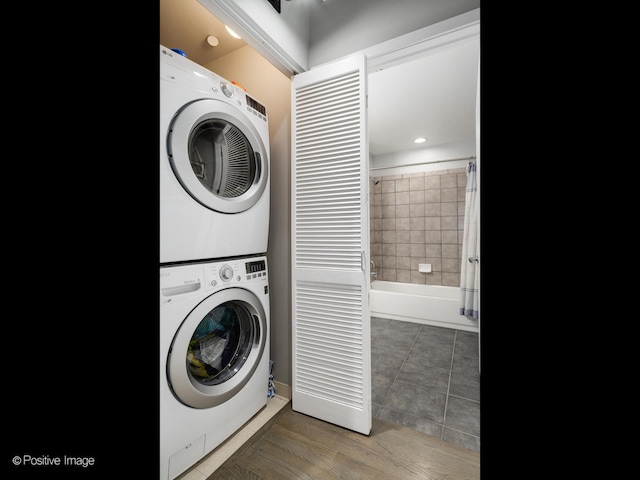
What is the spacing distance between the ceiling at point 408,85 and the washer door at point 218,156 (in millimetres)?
595

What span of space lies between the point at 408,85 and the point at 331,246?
1.53m

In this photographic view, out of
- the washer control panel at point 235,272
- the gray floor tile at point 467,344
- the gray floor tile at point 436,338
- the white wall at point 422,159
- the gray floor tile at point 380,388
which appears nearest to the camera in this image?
the washer control panel at point 235,272

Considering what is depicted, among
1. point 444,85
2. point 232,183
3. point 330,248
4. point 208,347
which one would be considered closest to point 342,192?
point 330,248

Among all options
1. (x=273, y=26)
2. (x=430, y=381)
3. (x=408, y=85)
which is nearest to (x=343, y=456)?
(x=430, y=381)

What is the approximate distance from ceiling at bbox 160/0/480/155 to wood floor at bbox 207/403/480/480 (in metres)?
1.64

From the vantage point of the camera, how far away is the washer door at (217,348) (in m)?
1.07

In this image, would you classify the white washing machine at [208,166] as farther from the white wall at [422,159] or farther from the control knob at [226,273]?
the white wall at [422,159]

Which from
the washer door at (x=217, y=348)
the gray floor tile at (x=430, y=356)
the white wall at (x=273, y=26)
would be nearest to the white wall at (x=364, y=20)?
the white wall at (x=273, y=26)

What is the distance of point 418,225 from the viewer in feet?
12.6
